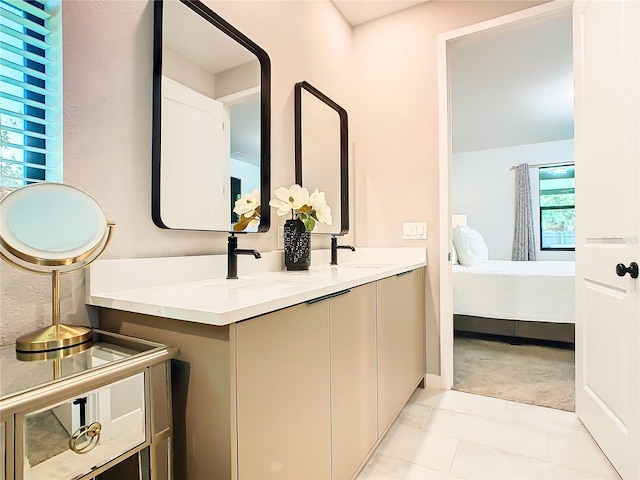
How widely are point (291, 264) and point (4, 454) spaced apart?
127cm

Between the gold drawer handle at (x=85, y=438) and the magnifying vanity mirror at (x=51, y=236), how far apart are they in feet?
0.81

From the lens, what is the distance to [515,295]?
310 centimetres

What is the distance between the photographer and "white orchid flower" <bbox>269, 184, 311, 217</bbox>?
168cm

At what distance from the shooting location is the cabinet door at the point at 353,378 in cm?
120

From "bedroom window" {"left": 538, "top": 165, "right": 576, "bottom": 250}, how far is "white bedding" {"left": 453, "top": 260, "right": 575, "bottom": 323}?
3.02 metres

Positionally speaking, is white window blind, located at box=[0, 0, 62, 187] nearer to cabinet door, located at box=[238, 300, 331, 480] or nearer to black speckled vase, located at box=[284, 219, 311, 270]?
cabinet door, located at box=[238, 300, 331, 480]

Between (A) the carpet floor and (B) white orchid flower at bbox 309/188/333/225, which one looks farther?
(A) the carpet floor

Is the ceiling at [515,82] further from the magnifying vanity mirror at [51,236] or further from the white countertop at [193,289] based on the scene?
the magnifying vanity mirror at [51,236]

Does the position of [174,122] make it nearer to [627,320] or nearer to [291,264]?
[291,264]

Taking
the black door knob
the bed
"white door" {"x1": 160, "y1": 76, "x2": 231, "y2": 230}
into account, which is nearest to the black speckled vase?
"white door" {"x1": 160, "y1": 76, "x2": 231, "y2": 230}

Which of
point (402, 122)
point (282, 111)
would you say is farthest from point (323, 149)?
point (402, 122)

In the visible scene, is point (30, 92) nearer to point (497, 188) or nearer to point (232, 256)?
point (232, 256)

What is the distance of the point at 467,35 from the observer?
2.26 metres

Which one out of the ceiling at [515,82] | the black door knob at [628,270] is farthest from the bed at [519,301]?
the ceiling at [515,82]
